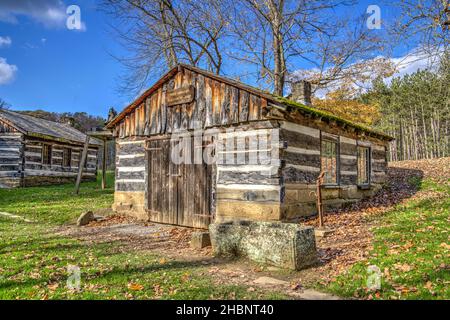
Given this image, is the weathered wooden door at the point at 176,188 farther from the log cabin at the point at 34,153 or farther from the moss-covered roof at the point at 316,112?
the log cabin at the point at 34,153

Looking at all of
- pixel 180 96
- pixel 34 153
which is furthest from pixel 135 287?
pixel 34 153

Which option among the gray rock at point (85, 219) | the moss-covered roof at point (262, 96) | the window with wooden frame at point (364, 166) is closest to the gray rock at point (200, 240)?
the moss-covered roof at point (262, 96)

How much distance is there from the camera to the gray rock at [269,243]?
6156mm

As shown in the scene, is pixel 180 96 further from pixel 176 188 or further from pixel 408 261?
pixel 408 261

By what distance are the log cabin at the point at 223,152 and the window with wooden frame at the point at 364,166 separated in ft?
4.17

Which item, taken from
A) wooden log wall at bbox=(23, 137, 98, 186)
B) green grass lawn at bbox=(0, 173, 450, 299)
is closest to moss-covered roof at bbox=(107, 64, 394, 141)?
green grass lawn at bbox=(0, 173, 450, 299)

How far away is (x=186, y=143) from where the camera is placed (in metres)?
11.5

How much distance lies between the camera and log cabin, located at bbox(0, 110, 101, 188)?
23.2 m

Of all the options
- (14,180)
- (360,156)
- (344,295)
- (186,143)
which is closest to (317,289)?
(344,295)

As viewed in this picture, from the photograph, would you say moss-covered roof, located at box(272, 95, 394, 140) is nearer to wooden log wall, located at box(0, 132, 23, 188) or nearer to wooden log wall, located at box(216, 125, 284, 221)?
wooden log wall, located at box(216, 125, 284, 221)

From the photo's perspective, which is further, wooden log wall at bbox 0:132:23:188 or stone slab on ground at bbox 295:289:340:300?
wooden log wall at bbox 0:132:23:188

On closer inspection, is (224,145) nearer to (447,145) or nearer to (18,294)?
(18,294)

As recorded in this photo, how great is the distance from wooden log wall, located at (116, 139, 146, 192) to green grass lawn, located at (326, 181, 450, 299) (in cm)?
846

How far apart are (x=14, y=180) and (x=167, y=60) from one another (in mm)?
13583
